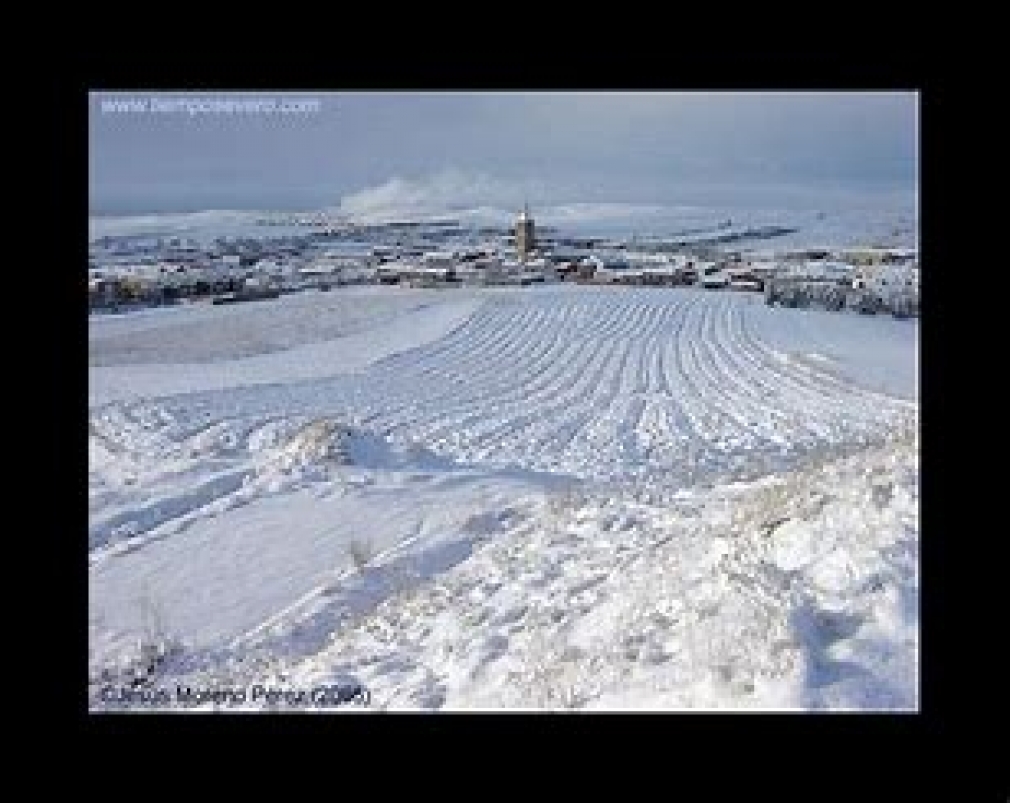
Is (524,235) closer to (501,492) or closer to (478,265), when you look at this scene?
(478,265)

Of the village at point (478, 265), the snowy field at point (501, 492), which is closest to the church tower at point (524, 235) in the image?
the village at point (478, 265)

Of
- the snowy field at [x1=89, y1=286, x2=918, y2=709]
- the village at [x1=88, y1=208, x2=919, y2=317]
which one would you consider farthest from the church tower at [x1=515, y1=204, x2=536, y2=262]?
the snowy field at [x1=89, y1=286, x2=918, y2=709]

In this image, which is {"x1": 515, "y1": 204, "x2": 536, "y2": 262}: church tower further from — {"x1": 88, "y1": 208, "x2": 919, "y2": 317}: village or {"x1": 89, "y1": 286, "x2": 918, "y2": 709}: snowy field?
{"x1": 89, "y1": 286, "x2": 918, "y2": 709}: snowy field

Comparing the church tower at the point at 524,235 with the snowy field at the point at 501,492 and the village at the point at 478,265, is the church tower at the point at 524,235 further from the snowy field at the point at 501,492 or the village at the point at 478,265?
the snowy field at the point at 501,492
